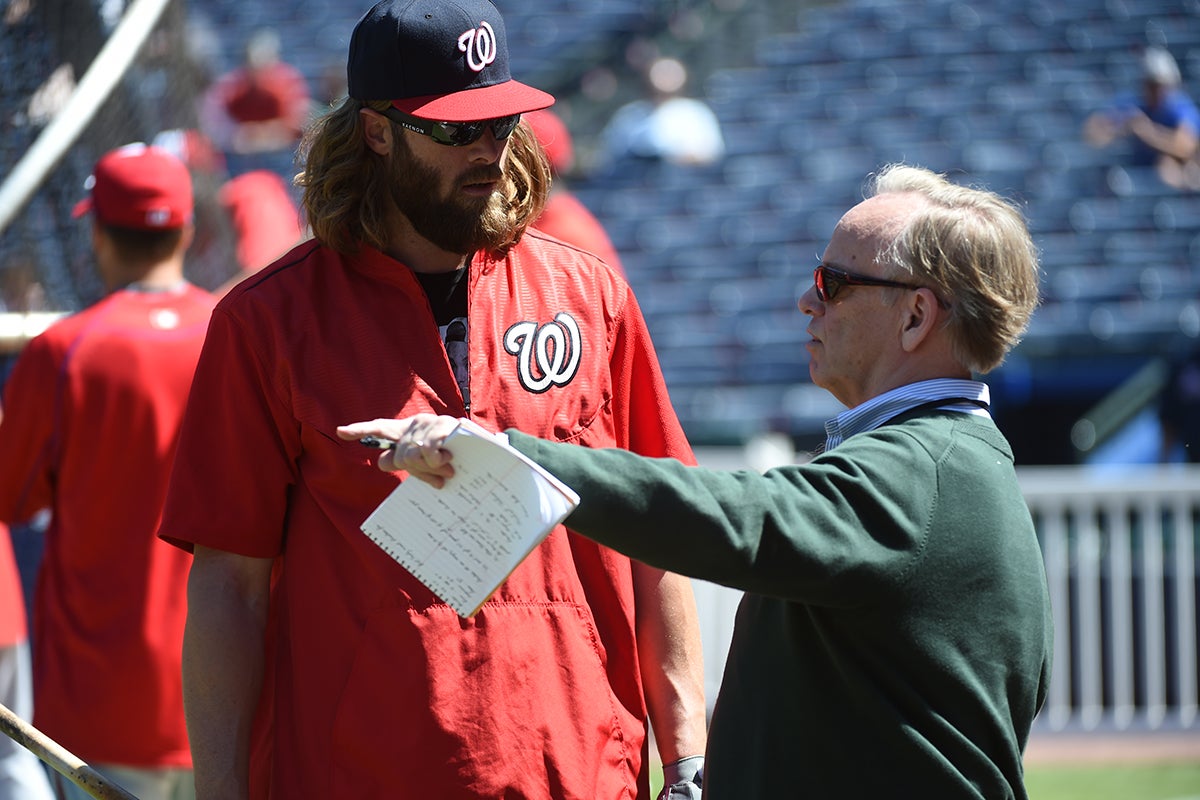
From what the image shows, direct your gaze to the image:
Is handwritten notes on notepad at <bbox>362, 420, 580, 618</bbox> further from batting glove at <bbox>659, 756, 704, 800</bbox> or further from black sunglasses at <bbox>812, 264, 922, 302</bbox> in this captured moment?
batting glove at <bbox>659, 756, 704, 800</bbox>

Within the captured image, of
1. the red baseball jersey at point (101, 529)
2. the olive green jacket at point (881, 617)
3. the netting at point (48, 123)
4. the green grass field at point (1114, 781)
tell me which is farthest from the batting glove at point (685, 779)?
the green grass field at point (1114, 781)

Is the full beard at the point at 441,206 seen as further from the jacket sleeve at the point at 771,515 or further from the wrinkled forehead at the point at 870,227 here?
the jacket sleeve at the point at 771,515

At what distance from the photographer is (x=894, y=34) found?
51.5ft

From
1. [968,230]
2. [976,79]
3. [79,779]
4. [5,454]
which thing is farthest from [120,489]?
[976,79]

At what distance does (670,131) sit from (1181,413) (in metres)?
6.36

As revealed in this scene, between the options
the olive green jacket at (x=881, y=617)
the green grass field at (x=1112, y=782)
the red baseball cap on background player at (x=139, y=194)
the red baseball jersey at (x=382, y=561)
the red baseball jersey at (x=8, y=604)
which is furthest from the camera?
the green grass field at (x=1112, y=782)

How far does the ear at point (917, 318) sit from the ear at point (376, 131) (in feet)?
3.10

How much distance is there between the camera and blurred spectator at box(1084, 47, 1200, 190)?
11.9 m

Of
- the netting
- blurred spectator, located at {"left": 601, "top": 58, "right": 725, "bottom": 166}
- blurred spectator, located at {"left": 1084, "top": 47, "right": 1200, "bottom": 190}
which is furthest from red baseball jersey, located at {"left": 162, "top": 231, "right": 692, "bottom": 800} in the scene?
blurred spectator, located at {"left": 601, "top": 58, "right": 725, "bottom": 166}

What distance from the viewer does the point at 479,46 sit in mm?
2516

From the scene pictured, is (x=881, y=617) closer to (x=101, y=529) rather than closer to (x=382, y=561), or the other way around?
(x=382, y=561)

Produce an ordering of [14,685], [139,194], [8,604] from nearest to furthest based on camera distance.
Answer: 1. [139,194]
2. [8,604]
3. [14,685]

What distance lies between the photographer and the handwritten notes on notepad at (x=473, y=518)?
179 cm

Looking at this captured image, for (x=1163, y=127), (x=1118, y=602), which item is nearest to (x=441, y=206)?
(x=1118, y=602)
